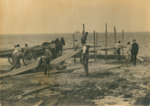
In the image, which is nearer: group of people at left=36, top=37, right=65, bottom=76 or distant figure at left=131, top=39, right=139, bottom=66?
group of people at left=36, top=37, right=65, bottom=76

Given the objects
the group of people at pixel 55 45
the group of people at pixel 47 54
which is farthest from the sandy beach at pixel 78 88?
the group of people at pixel 55 45

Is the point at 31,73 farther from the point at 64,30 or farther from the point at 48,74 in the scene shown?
the point at 64,30

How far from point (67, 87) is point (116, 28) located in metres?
1.95

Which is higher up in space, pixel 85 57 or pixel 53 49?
pixel 53 49

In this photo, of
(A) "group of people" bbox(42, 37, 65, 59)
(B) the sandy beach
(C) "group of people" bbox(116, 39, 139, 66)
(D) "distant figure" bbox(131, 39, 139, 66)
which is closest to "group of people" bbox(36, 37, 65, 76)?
(A) "group of people" bbox(42, 37, 65, 59)

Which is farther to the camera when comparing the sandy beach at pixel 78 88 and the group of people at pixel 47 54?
the group of people at pixel 47 54

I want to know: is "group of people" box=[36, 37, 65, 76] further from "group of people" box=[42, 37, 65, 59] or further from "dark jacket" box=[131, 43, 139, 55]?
"dark jacket" box=[131, 43, 139, 55]

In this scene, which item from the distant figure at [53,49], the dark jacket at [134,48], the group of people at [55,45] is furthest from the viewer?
the distant figure at [53,49]

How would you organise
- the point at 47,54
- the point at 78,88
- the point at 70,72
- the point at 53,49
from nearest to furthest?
the point at 78,88, the point at 47,54, the point at 70,72, the point at 53,49

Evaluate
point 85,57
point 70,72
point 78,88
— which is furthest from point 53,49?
point 78,88

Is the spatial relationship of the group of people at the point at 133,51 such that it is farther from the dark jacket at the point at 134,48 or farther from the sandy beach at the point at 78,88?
the sandy beach at the point at 78,88

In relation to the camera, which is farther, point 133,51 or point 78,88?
point 133,51

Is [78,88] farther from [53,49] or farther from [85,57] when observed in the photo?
[53,49]

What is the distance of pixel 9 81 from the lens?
514 centimetres
